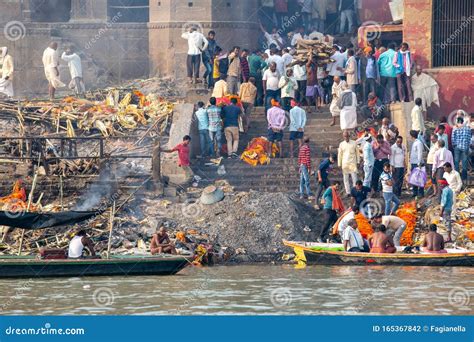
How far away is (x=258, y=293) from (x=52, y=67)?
15.3 metres

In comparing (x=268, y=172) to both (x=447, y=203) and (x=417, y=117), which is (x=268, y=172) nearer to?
(x=417, y=117)

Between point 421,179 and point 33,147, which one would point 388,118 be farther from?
point 33,147

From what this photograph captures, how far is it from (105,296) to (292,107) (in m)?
10.3

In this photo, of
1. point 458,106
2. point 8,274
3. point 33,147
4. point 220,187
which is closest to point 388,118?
point 458,106

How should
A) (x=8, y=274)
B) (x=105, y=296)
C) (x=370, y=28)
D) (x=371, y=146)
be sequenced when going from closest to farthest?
1. (x=105, y=296)
2. (x=8, y=274)
3. (x=371, y=146)
4. (x=370, y=28)

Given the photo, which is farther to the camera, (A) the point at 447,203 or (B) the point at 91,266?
(A) the point at 447,203

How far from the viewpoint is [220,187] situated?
3481 cm

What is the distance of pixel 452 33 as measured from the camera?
38750 mm

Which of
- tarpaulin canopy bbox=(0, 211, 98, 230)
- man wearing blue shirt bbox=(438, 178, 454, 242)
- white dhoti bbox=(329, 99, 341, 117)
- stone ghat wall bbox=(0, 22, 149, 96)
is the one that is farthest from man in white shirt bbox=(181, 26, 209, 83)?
tarpaulin canopy bbox=(0, 211, 98, 230)

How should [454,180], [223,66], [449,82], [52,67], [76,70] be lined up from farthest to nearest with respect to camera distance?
[76,70]
[52,67]
[223,66]
[449,82]
[454,180]

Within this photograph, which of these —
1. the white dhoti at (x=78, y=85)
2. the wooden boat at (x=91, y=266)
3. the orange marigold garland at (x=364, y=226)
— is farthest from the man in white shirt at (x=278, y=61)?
the wooden boat at (x=91, y=266)

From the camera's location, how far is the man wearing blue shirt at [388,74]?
37.2 meters

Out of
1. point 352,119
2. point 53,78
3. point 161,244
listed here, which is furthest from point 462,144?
point 53,78

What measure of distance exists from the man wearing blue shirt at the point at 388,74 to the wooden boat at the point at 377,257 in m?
6.69
